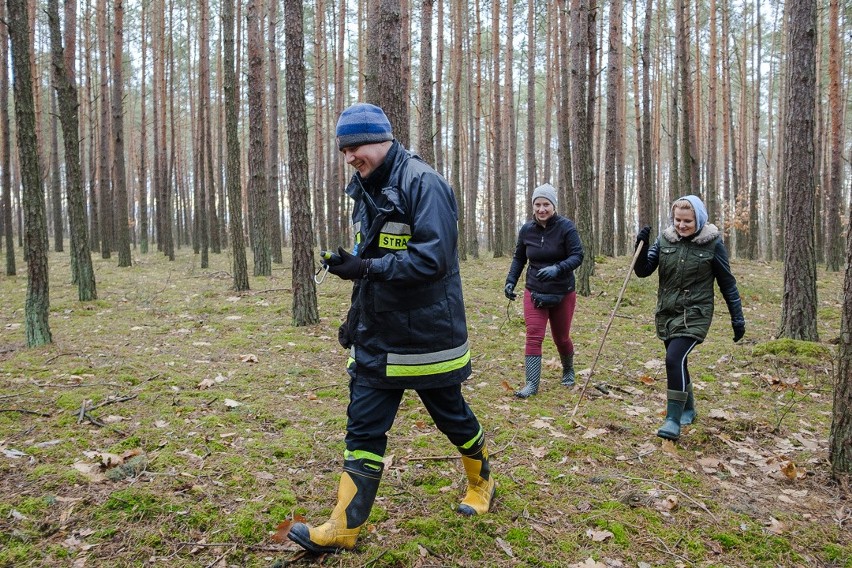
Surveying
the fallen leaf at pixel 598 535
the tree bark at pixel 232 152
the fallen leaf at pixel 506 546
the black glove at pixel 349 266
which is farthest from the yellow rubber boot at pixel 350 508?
the tree bark at pixel 232 152

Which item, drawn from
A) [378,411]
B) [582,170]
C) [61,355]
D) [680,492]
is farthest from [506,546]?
[582,170]

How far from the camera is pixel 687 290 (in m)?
4.65

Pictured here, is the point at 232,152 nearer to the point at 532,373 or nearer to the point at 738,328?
the point at 532,373

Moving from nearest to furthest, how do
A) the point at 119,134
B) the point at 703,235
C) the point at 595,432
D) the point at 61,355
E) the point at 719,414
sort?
the point at 703,235, the point at 595,432, the point at 719,414, the point at 61,355, the point at 119,134

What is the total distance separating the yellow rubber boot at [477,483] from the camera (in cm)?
329

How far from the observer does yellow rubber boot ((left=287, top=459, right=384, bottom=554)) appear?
2869mm

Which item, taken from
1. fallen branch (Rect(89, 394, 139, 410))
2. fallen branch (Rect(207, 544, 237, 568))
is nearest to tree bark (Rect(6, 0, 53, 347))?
fallen branch (Rect(89, 394, 139, 410))

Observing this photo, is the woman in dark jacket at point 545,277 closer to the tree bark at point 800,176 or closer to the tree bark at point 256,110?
the tree bark at point 800,176

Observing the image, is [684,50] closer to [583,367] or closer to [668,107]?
[583,367]

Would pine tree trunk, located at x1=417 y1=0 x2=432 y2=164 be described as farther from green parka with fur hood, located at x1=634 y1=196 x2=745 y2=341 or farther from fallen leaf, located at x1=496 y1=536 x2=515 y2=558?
fallen leaf, located at x1=496 y1=536 x2=515 y2=558

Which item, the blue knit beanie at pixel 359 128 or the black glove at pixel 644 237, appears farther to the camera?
the black glove at pixel 644 237

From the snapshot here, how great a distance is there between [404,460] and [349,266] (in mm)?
1980

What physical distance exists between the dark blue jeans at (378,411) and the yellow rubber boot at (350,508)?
0.32 feet

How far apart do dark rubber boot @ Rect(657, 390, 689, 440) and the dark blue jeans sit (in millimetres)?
2333
